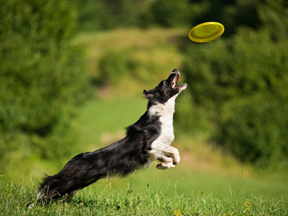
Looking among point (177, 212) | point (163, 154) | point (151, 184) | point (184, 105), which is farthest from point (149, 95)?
point (184, 105)

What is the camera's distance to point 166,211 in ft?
18.2

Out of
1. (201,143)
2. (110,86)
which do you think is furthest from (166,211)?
(110,86)

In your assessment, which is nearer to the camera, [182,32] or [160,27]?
[182,32]

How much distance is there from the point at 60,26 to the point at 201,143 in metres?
9.36

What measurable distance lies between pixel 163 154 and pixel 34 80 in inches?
405

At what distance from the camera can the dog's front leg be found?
598 cm


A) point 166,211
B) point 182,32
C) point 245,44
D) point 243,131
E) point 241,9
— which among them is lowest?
point 166,211

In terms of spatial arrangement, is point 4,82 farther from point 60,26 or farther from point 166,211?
point 166,211

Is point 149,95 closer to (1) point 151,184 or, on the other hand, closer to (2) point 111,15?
(1) point 151,184

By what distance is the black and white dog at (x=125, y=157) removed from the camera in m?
5.71

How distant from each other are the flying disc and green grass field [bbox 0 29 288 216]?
2.55 metres

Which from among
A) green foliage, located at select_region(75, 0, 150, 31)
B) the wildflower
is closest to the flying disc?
the wildflower

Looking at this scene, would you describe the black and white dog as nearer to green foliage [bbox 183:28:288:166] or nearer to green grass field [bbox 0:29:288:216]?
green grass field [bbox 0:29:288:216]

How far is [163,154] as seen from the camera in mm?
6039
